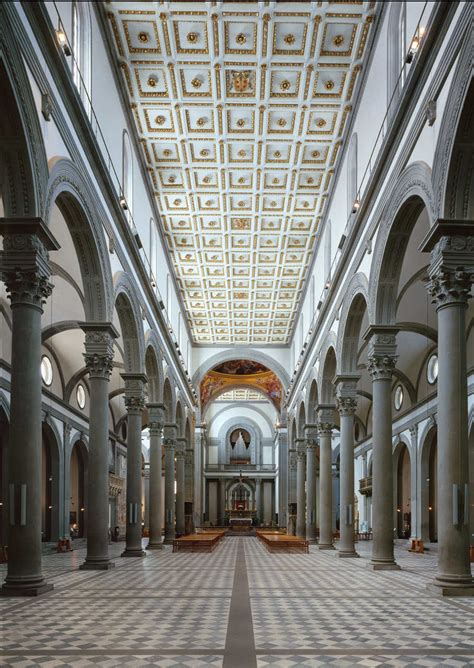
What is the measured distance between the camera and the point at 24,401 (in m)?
12.5

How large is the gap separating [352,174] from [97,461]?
36.0 feet

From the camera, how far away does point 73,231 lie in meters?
17.0

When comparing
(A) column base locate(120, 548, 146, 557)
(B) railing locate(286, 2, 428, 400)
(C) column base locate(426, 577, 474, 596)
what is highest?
(B) railing locate(286, 2, 428, 400)

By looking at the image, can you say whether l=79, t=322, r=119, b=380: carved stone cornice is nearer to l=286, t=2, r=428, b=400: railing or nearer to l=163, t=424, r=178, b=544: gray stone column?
l=286, t=2, r=428, b=400: railing

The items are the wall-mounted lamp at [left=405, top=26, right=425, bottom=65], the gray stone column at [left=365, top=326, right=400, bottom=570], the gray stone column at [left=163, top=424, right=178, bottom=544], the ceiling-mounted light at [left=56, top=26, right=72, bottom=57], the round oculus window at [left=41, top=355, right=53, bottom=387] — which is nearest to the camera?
the ceiling-mounted light at [left=56, top=26, right=72, bottom=57]

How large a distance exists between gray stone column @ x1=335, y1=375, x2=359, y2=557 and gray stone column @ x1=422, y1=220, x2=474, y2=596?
9.99m

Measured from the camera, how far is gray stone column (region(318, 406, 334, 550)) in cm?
2680

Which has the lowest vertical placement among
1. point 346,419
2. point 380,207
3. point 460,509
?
point 460,509

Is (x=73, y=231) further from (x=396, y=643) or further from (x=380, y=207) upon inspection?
(x=396, y=643)

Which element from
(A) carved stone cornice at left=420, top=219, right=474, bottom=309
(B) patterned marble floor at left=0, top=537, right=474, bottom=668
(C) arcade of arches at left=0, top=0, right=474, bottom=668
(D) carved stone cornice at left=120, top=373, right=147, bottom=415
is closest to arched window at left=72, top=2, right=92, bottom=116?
(C) arcade of arches at left=0, top=0, right=474, bottom=668

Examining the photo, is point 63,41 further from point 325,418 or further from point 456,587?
point 325,418

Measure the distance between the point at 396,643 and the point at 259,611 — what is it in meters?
3.06

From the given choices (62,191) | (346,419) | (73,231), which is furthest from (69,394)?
(62,191)

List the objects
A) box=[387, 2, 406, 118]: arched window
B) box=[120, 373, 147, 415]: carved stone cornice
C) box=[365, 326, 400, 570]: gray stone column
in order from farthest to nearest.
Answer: box=[120, 373, 147, 415]: carved stone cornice < box=[365, 326, 400, 570]: gray stone column < box=[387, 2, 406, 118]: arched window
